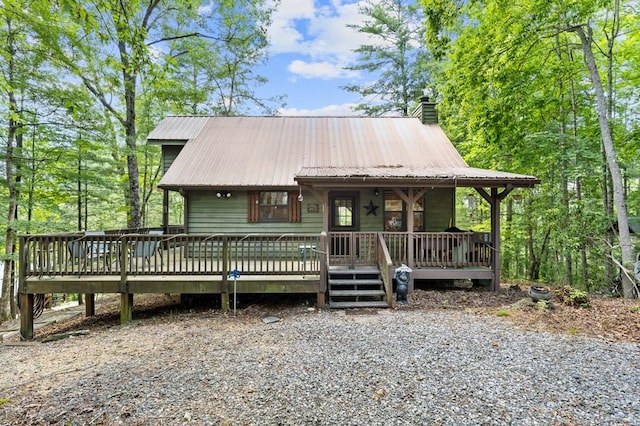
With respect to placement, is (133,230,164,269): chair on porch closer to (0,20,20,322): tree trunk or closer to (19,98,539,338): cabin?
(19,98,539,338): cabin

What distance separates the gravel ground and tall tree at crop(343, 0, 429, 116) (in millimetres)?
15255

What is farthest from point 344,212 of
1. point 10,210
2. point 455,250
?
point 10,210

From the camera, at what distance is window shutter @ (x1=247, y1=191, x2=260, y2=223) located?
388 inches

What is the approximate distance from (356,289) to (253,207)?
440 centimetres

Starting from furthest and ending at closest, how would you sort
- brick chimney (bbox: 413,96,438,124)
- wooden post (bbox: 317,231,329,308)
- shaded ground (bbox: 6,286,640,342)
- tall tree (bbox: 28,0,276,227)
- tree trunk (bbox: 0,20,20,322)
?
1. brick chimney (bbox: 413,96,438,124)
2. tree trunk (bbox: 0,20,20,322)
3. wooden post (bbox: 317,231,329,308)
4. shaded ground (bbox: 6,286,640,342)
5. tall tree (bbox: 28,0,276,227)

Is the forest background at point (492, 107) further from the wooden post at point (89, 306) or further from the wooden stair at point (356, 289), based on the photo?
the wooden stair at point (356, 289)

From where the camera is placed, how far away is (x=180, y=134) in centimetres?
1152

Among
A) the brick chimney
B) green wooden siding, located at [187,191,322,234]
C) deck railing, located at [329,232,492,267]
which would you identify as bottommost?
deck railing, located at [329,232,492,267]

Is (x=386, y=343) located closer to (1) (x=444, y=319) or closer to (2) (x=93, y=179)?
(1) (x=444, y=319)

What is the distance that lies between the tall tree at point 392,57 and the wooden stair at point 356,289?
43.3 ft

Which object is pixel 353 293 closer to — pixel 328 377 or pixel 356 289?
pixel 356 289

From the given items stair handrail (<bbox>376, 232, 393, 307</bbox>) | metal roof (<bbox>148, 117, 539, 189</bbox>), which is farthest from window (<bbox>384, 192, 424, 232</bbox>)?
stair handrail (<bbox>376, 232, 393, 307</bbox>)

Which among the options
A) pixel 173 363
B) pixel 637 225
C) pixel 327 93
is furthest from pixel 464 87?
pixel 327 93

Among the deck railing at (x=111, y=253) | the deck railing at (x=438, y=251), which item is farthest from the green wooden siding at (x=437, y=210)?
the deck railing at (x=111, y=253)
